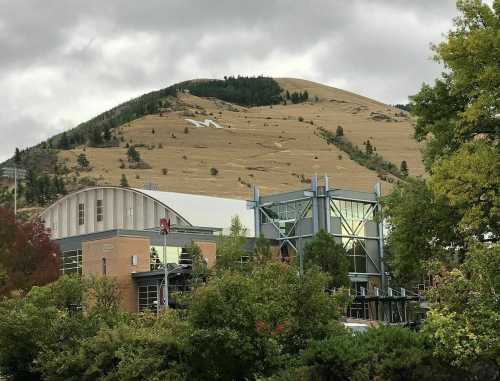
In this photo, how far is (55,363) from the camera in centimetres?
2838

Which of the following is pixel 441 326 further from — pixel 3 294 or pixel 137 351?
pixel 3 294

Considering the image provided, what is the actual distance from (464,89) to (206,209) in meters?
61.4

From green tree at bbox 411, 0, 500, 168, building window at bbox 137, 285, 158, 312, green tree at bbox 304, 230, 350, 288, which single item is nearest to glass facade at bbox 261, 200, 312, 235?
green tree at bbox 304, 230, 350, 288

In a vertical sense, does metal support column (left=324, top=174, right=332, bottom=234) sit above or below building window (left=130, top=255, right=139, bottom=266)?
above

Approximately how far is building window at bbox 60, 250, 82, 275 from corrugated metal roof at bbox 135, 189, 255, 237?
543 inches

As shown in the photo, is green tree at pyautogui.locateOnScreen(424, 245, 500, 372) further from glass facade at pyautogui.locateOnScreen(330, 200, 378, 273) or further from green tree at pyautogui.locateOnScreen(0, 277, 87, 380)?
glass facade at pyautogui.locateOnScreen(330, 200, 378, 273)

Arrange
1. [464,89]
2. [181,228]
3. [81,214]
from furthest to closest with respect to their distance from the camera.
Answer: [81,214], [181,228], [464,89]

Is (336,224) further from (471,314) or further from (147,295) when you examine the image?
(471,314)

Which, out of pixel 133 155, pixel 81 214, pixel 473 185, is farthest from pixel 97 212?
pixel 473 185

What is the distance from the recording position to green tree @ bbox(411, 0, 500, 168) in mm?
26797

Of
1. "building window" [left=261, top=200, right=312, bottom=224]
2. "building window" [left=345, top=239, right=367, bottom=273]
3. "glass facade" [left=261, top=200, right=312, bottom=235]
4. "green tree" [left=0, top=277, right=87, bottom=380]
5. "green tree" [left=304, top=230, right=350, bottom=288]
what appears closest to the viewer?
"green tree" [left=0, top=277, right=87, bottom=380]

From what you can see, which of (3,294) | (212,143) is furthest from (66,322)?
(212,143)

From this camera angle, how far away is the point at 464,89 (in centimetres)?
2944

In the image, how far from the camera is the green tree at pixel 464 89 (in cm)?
2680
